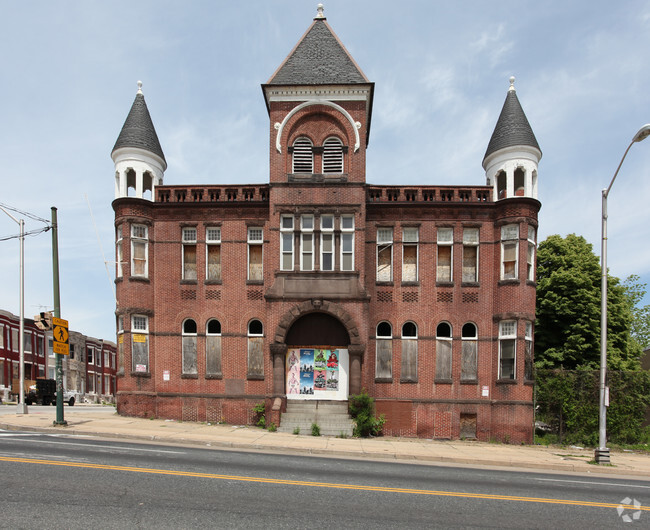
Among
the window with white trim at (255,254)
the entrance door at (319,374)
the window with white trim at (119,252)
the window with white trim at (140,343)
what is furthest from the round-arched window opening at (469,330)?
the window with white trim at (119,252)

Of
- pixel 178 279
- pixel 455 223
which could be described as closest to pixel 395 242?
pixel 455 223

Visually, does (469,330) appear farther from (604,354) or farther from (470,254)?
(604,354)

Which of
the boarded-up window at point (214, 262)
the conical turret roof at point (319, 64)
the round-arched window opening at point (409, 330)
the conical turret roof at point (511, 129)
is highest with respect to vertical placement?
the conical turret roof at point (319, 64)

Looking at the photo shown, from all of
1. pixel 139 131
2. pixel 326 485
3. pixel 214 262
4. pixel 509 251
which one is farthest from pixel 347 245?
pixel 326 485

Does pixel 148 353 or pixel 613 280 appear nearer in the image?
pixel 148 353

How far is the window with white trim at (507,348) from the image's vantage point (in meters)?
23.3

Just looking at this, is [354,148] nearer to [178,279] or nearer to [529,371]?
[178,279]

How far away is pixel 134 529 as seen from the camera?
23.0 feet

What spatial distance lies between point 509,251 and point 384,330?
6419mm

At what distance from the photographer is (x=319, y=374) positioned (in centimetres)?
2361

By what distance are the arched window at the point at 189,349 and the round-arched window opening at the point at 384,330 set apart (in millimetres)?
8118

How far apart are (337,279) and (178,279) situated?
7.20 meters

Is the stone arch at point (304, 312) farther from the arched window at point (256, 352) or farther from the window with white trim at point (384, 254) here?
the window with white trim at point (384, 254)

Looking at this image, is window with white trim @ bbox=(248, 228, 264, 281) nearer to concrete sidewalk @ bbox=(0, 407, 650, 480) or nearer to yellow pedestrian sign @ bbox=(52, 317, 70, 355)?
concrete sidewalk @ bbox=(0, 407, 650, 480)
